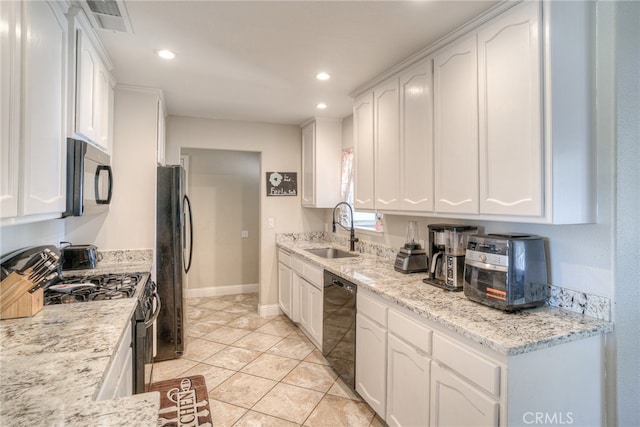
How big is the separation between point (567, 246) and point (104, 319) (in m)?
2.28

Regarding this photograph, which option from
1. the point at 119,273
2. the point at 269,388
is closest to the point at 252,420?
the point at 269,388

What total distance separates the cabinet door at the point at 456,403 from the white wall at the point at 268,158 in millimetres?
2860

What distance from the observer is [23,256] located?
5.66 ft

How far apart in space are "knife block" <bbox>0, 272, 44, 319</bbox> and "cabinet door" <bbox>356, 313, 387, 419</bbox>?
182 centimetres

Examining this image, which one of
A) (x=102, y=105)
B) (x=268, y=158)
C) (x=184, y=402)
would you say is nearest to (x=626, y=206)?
(x=184, y=402)

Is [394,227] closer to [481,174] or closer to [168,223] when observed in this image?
[481,174]

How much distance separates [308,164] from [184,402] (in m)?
2.76

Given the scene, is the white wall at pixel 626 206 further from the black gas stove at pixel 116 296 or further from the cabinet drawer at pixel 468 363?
the black gas stove at pixel 116 296

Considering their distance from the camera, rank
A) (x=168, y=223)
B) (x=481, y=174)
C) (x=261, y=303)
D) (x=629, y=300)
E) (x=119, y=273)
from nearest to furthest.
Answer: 1. (x=629, y=300)
2. (x=481, y=174)
3. (x=119, y=273)
4. (x=168, y=223)
5. (x=261, y=303)

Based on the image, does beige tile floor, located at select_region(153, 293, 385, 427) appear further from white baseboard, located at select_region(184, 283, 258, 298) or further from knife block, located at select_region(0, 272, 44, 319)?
knife block, located at select_region(0, 272, 44, 319)

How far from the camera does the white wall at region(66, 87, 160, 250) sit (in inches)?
112

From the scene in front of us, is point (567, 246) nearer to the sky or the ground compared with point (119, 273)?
nearer to the sky

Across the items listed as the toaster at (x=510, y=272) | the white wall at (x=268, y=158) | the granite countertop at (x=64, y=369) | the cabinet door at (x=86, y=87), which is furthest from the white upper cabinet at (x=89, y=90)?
the toaster at (x=510, y=272)

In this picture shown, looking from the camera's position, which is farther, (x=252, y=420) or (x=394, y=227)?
(x=394, y=227)
